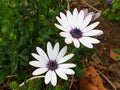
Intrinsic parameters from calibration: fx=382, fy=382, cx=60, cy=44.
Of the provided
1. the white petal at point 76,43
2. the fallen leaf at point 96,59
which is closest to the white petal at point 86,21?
the white petal at point 76,43

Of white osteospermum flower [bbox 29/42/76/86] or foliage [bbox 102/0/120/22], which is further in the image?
foliage [bbox 102/0/120/22]

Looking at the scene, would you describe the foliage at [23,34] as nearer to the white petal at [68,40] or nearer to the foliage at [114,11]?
the white petal at [68,40]

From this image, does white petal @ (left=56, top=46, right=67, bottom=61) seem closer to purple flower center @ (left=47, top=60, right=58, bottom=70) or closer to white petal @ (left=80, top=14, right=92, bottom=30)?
purple flower center @ (left=47, top=60, right=58, bottom=70)

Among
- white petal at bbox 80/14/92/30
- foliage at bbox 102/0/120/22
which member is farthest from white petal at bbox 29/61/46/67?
foliage at bbox 102/0/120/22

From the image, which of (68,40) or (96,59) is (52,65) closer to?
(68,40)

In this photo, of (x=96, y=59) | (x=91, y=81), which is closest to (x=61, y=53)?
(x=91, y=81)

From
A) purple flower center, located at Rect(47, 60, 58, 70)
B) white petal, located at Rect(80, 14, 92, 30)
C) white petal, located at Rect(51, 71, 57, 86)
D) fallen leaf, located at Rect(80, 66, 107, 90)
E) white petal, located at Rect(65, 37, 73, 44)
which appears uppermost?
white petal, located at Rect(80, 14, 92, 30)

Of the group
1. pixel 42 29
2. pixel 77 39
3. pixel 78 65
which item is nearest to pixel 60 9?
pixel 42 29
